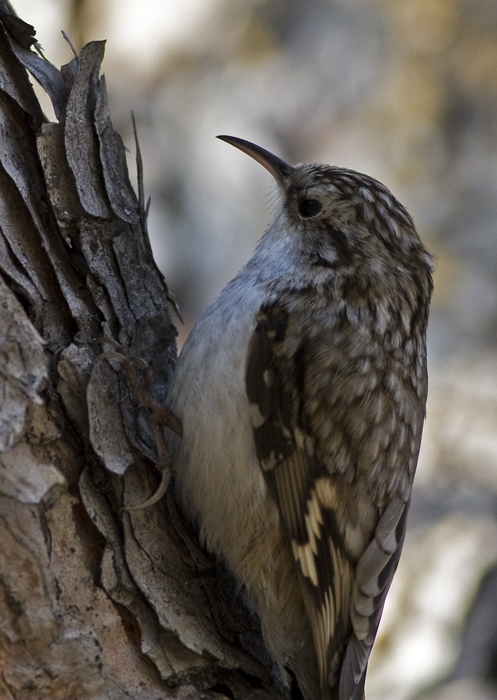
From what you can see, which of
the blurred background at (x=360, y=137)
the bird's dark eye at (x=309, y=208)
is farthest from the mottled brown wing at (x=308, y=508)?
the blurred background at (x=360, y=137)

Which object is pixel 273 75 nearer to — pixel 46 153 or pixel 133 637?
pixel 46 153

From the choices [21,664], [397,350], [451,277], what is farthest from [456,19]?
[21,664]

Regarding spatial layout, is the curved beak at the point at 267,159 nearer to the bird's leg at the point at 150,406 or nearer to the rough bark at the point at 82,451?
the rough bark at the point at 82,451

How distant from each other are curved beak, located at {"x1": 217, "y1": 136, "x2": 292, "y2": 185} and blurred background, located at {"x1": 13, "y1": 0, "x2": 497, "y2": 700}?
1296mm

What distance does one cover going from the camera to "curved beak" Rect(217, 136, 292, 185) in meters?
2.20

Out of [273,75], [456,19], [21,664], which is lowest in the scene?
[21,664]

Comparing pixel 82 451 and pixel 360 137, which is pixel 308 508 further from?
pixel 360 137

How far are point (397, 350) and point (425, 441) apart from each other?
1700 mm

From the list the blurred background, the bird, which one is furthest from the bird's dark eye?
the blurred background

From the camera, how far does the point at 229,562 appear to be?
69.8 inches

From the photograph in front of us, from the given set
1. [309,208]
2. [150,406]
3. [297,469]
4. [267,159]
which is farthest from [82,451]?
[267,159]

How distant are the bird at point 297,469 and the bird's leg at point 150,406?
0.04 meters

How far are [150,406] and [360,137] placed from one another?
2559mm

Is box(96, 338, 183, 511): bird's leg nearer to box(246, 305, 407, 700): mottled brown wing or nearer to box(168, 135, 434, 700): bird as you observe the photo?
box(168, 135, 434, 700): bird
